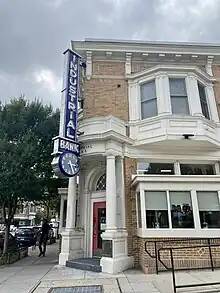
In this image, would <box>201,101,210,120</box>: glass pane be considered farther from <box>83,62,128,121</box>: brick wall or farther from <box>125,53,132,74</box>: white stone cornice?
<box>125,53,132,74</box>: white stone cornice

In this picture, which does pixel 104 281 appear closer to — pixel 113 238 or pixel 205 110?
pixel 113 238

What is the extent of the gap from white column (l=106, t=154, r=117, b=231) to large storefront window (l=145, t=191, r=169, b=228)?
1.15 meters

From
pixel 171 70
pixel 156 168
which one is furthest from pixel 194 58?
pixel 156 168

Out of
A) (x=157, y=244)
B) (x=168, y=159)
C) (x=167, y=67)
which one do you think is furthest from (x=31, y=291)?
(x=167, y=67)

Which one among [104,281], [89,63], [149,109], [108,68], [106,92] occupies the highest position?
[89,63]

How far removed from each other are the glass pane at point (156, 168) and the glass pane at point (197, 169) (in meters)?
0.52

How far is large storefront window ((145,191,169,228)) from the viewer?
805 cm

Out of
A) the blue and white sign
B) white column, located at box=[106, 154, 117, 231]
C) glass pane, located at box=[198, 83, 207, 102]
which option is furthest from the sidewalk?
glass pane, located at box=[198, 83, 207, 102]

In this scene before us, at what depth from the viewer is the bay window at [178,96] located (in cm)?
1026

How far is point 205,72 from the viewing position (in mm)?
11750

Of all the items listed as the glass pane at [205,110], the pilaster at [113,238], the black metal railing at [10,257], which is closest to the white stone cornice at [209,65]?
the glass pane at [205,110]

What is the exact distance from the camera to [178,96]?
34.2ft

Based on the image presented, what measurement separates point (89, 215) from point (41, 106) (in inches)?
262

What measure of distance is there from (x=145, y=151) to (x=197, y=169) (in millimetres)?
2351
